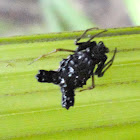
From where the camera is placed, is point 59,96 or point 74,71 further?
point 59,96

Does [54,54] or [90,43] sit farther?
Result: [54,54]

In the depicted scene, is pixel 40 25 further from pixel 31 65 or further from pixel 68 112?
pixel 68 112

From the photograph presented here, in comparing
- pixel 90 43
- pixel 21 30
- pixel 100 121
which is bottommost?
pixel 100 121

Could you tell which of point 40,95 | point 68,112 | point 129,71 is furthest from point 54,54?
point 129,71

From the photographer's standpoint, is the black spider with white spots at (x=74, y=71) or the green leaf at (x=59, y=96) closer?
the black spider with white spots at (x=74, y=71)

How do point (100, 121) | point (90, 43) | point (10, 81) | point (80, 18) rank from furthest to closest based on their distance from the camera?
point (80, 18) → point (100, 121) → point (10, 81) → point (90, 43)

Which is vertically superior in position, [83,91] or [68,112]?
[83,91]

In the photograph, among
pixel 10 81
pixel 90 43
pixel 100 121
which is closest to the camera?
pixel 90 43

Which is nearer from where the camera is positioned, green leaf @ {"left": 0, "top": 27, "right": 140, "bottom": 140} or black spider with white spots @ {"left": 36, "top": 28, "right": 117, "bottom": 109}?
black spider with white spots @ {"left": 36, "top": 28, "right": 117, "bottom": 109}
